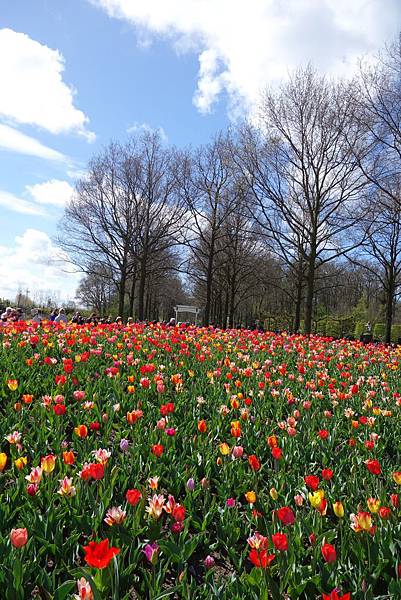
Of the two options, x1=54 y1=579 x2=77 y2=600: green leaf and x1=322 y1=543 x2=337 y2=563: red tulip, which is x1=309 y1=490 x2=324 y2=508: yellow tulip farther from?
x1=54 y1=579 x2=77 y2=600: green leaf

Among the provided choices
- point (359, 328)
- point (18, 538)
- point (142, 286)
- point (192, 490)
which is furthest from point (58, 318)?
point (359, 328)

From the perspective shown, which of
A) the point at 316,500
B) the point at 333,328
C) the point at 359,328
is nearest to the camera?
the point at 316,500

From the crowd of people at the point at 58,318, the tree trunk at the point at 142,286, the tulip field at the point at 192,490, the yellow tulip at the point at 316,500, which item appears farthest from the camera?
the tree trunk at the point at 142,286

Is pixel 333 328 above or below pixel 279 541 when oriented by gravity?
above

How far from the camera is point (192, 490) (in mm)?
2322

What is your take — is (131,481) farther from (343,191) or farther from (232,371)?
(343,191)

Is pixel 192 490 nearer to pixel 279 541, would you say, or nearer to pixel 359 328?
pixel 279 541

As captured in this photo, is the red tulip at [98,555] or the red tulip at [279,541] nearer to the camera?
the red tulip at [98,555]

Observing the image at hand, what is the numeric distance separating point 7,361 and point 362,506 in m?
3.58

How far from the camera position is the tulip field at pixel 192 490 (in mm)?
1690

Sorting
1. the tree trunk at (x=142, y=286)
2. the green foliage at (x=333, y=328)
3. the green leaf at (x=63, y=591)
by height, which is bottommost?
the green leaf at (x=63, y=591)

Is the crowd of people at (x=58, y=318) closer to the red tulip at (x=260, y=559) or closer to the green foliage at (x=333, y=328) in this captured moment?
the red tulip at (x=260, y=559)

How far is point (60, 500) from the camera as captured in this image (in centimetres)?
220

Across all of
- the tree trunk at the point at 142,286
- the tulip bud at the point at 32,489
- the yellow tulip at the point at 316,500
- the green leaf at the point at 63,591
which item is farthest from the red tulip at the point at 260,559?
the tree trunk at the point at 142,286
